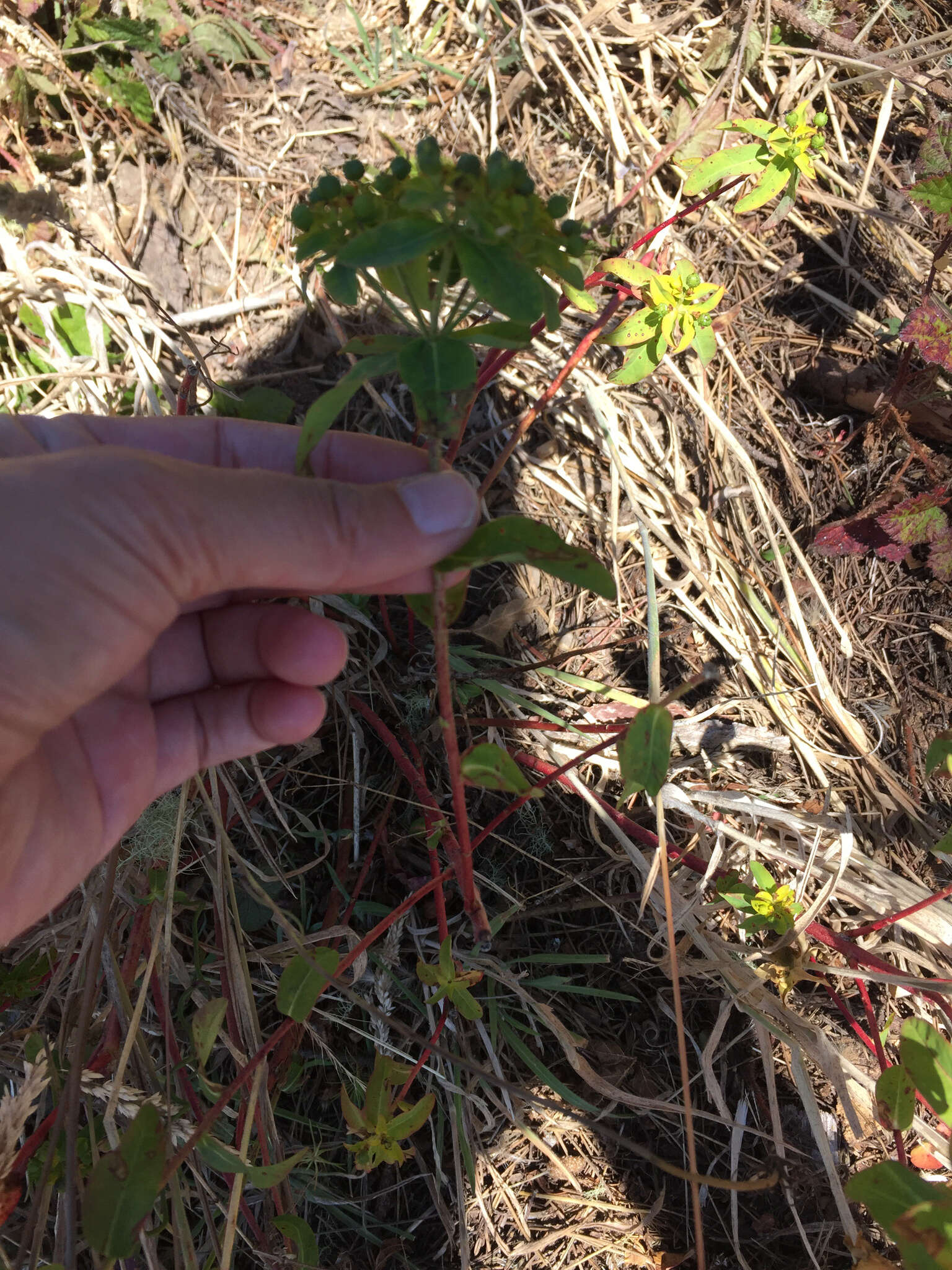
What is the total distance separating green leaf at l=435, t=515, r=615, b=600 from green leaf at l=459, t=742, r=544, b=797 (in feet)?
0.97

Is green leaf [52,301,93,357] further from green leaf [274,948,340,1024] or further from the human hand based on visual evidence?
green leaf [274,948,340,1024]

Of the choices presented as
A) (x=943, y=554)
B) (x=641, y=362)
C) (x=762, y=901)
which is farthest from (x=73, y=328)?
(x=943, y=554)

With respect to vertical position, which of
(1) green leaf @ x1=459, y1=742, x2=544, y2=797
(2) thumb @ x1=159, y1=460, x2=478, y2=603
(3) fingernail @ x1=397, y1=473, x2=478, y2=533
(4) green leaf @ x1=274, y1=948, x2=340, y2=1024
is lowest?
(4) green leaf @ x1=274, y1=948, x2=340, y2=1024

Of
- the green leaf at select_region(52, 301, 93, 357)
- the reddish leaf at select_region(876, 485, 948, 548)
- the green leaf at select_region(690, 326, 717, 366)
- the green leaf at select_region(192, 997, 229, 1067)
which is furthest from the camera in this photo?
the green leaf at select_region(52, 301, 93, 357)

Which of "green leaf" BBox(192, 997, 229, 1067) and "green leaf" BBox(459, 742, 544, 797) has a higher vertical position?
"green leaf" BBox(459, 742, 544, 797)

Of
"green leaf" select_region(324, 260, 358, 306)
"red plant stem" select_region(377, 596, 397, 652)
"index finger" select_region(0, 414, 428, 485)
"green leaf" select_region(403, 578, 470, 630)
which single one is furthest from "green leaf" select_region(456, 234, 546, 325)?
"red plant stem" select_region(377, 596, 397, 652)

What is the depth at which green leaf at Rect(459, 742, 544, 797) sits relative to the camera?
1294mm

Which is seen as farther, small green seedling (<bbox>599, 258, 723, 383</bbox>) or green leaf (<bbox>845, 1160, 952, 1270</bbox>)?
small green seedling (<bbox>599, 258, 723, 383</bbox>)

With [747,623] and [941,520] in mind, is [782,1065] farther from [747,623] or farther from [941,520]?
[941,520]

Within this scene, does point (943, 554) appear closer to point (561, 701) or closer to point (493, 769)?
point (561, 701)

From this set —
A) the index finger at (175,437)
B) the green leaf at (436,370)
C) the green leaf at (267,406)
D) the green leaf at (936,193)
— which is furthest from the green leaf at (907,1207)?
the green leaf at (936,193)

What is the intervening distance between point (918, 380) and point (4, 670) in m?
2.42

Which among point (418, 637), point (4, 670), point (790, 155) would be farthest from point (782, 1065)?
point (790, 155)

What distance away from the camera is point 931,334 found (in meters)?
2.17
